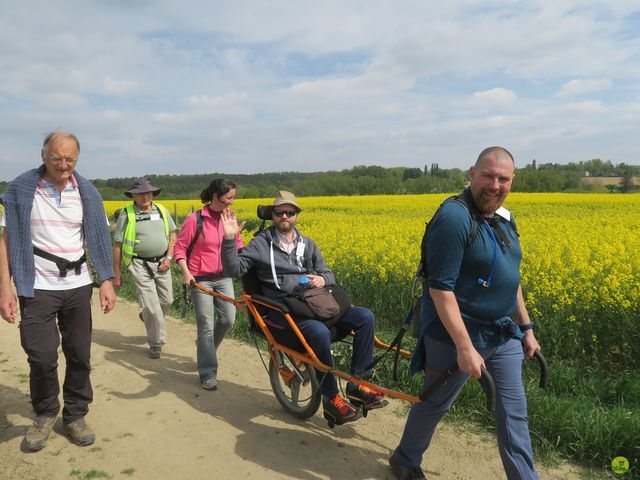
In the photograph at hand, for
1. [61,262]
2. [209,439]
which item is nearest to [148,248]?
[61,262]

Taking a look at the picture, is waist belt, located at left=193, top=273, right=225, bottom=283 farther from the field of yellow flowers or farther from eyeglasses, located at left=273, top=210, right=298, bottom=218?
the field of yellow flowers

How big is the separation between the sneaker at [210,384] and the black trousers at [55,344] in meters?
1.22

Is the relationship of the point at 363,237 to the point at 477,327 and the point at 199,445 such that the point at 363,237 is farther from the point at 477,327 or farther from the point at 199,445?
the point at 477,327

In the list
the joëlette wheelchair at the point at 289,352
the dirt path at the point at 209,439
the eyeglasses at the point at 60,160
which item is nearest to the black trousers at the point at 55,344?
the dirt path at the point at 209,439

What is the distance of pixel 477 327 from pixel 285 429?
2114mm

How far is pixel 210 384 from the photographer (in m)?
5.14

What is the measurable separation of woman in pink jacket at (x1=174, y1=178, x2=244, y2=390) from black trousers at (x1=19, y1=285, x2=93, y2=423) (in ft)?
4.19

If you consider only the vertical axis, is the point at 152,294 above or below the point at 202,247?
below

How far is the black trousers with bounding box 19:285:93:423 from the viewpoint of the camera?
3754 mm

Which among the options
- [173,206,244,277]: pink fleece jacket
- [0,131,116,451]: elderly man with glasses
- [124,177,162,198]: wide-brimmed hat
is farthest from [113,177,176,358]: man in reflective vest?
[0,131,116,451]: elderly man with glasses

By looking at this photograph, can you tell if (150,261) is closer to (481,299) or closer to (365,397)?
(365,397)

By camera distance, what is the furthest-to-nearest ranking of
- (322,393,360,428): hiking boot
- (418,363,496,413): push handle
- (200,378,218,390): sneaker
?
(200,378,218,390): sneaker
(322,393,360,428): hiking boot
(418,363,496,413): push handle

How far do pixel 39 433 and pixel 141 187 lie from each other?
2902 mm

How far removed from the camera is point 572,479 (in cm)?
338
